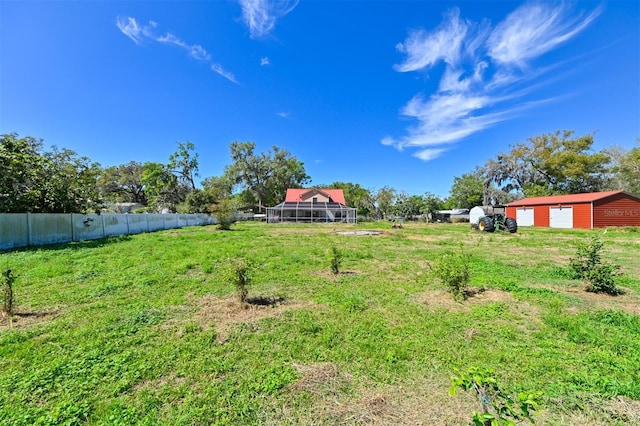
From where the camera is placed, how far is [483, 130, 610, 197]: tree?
32.4m

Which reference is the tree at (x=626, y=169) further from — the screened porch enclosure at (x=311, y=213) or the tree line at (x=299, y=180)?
the screened porch enclosure at (x=311, y=213)

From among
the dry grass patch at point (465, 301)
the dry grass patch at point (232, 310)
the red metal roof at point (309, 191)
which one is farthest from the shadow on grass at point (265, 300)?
the red metal roof at point (309, 191)

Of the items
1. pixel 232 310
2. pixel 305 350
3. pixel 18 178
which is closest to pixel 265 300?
pixel 232 310

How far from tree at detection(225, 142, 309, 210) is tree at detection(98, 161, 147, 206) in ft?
51.2

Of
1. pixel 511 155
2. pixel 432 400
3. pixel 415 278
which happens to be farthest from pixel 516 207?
pixel 432 400

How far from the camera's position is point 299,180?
2030 inches

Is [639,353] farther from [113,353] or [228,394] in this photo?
[113,353]

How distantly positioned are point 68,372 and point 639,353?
6.26 meters

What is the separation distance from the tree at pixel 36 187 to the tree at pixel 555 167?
45443 millimetres

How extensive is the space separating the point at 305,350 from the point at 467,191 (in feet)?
155

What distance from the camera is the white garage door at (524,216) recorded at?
26.6 m

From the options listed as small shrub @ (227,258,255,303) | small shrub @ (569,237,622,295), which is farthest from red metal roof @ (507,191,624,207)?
small shrub @ (227,258,255,303)

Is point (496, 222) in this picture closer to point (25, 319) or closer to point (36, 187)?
point (25, 319)

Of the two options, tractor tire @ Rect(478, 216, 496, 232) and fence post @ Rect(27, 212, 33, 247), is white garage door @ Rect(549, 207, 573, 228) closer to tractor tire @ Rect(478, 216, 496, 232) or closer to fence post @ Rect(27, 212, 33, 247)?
tractor tire @ Rect(478, 216, 496, 232)
